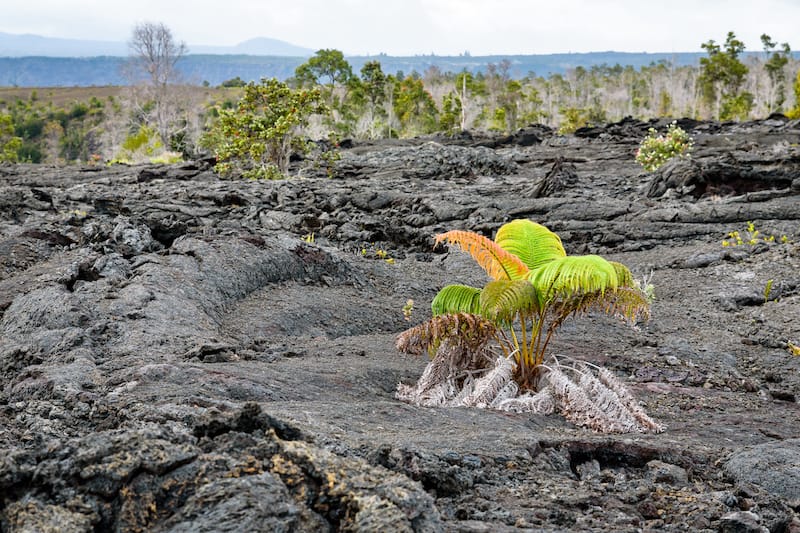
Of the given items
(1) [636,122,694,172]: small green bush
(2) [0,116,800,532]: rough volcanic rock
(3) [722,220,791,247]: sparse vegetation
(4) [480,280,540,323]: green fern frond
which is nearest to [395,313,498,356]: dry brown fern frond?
(4) [480,280,540,323]: green fern frond

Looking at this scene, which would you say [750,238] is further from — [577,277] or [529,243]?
[577,277]

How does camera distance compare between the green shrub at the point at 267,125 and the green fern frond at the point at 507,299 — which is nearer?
the green fern frond at the point at 507,299

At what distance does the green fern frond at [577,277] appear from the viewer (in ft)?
17.2

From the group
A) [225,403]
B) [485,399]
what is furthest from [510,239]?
[225,403]

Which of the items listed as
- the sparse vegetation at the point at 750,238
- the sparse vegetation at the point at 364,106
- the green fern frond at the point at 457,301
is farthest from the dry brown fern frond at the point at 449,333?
the sparse vegetation at the point at 364,106

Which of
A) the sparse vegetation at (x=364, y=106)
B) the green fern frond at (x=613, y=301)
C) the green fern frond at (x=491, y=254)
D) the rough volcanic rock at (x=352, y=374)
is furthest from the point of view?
the sparse vegetation at (x=364, y=106)

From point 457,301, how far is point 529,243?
3.09 feet

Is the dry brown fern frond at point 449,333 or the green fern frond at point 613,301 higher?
the green fern frond at point 613,301

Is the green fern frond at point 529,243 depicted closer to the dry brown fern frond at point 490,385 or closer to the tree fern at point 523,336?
the tree fern at point 523,336

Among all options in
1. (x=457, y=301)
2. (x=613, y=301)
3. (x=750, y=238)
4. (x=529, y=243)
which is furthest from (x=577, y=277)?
(x=750, y=238)

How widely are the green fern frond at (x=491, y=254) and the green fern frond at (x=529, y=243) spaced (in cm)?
33

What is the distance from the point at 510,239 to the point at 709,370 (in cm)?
248

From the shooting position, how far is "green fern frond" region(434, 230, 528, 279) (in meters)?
5.91

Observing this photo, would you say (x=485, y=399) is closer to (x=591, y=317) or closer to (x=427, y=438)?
(x=427, y=438)
